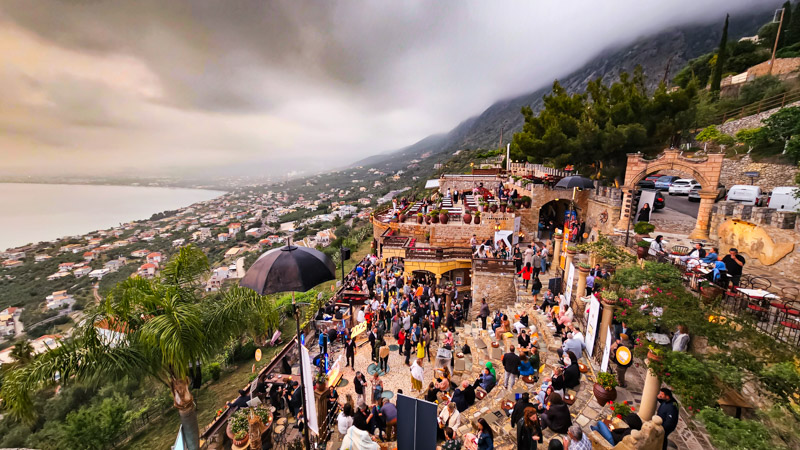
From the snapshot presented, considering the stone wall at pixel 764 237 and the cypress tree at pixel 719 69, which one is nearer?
the stone wall at pixel 764 237

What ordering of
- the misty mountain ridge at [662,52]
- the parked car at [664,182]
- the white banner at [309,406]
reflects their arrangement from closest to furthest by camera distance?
the white banner at [309,406]
the parked car at [664,182]
the misty mountain ridge at [662,52]

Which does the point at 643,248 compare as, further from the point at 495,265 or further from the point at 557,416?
the point at 557,416

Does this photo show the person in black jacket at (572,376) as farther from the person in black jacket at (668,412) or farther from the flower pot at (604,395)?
the person in black jacket at (668,412)

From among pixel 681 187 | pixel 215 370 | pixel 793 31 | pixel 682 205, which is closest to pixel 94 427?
pixel 215 370

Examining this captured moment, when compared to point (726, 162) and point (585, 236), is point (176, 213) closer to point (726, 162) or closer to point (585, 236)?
point (585, 236)

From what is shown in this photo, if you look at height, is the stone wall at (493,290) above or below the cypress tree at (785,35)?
below

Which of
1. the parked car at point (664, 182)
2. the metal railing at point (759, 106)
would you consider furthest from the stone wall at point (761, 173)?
the metal railing at point (759, 106)

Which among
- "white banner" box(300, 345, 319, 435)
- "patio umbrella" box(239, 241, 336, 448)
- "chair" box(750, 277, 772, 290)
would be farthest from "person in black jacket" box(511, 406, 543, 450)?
"chair" box(750, 277, 772, 290)
